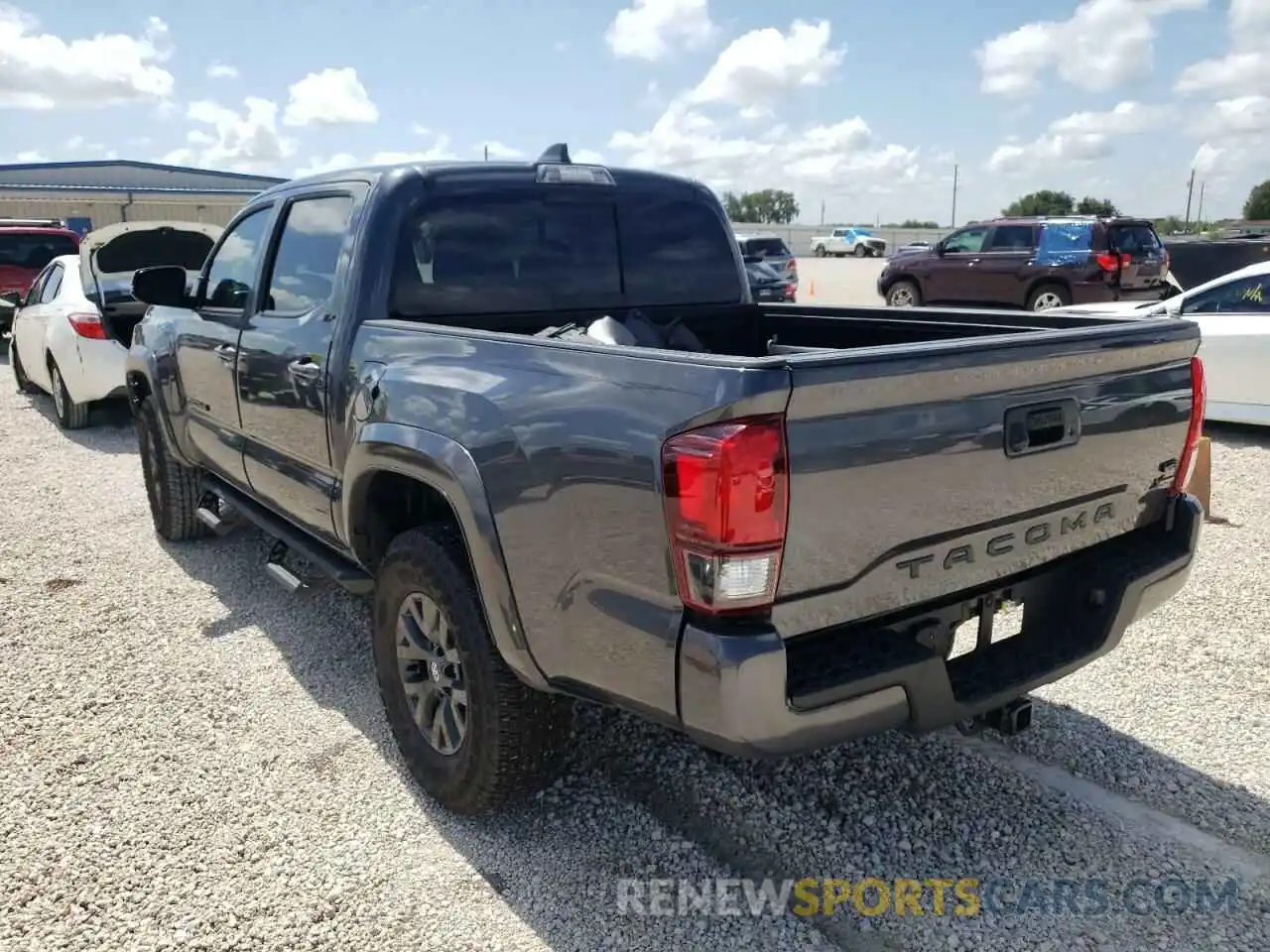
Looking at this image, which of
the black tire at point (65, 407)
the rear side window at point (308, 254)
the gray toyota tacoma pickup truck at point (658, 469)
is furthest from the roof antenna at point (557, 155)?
the black tire at point (65, 407)

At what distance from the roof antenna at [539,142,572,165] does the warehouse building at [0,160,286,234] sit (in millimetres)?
21602

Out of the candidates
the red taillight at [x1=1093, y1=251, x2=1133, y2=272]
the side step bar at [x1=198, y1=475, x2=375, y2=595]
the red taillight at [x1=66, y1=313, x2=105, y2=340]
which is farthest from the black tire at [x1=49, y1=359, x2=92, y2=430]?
the red taillight at [x1=1093, y1=251, x2=1133, y2=272]

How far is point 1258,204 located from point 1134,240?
78.1m

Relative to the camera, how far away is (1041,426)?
8.36ft

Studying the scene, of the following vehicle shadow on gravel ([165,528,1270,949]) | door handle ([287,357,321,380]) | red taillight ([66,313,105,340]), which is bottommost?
vehicle shadow on gravel ([165,528,1270,949])

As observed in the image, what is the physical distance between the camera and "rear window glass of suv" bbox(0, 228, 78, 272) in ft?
46.4

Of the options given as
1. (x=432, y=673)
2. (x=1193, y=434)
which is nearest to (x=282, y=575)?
(x=432, y=673)

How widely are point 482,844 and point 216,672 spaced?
1.76m

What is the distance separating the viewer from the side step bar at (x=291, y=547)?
3.63 metres

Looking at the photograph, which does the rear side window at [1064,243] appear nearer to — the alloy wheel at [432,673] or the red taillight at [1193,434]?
the red taillight at [1193,434]

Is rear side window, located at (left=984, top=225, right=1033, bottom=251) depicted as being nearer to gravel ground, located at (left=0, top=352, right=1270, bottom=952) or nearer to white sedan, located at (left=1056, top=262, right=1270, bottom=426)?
white sedan, located at (left=1056, top=262, right=1270, bottom=426)

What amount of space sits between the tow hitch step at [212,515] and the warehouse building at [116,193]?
65.6 ft

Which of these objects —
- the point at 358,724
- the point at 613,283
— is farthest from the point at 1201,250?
the point at 358,724

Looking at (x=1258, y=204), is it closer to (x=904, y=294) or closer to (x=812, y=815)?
(x=904, y=294)
